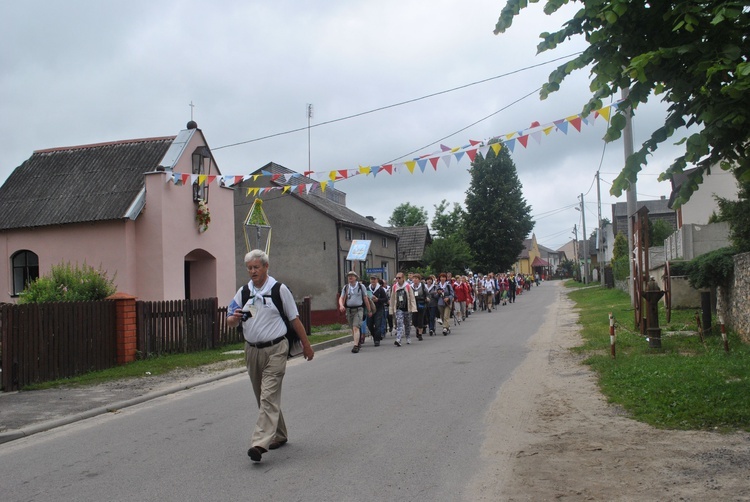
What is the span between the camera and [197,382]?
11766 mm

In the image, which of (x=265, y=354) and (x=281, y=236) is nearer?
(x=265, y=354)

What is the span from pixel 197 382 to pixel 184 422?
3.61 metres

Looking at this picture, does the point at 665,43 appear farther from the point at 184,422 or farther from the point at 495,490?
the point at 184,422

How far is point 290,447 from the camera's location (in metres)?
6.69

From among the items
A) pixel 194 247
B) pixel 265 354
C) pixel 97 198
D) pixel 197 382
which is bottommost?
pixel 197 382

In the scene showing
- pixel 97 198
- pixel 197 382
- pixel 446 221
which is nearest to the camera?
pixel 197 382

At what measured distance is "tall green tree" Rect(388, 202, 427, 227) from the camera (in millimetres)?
88688

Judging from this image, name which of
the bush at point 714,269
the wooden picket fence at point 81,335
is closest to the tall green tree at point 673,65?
the wooden picket fence at point 81,335

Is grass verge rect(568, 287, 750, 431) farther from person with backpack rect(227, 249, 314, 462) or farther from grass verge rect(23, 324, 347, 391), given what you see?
grass verge rect(23, 324, 347, 391)

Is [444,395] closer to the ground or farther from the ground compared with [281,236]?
closer to the ground

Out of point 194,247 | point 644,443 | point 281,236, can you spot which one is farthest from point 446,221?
point 644,443

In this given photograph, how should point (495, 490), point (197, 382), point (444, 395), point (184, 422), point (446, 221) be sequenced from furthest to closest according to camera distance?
point (446, 221)
point (197, 382)
point (444, 395)
point (184, 422)
point (495, 490)

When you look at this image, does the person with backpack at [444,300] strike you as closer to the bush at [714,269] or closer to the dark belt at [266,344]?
the bush at [714,269]

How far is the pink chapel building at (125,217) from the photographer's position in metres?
18.4
